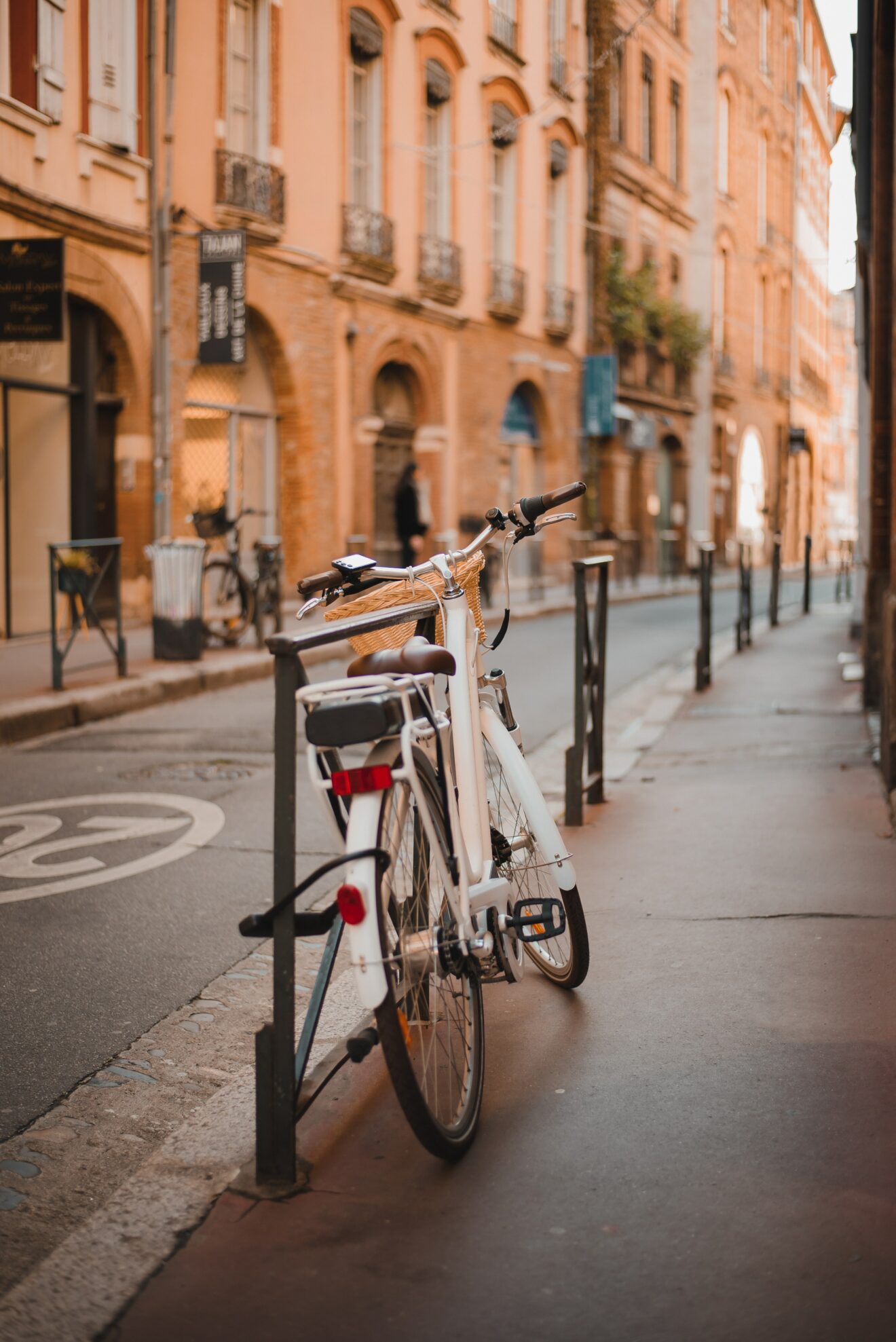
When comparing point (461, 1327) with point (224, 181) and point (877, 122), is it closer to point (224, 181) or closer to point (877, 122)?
point (877, 122)

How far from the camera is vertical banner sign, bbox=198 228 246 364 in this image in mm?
16703

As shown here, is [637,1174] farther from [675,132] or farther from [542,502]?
[675,132]

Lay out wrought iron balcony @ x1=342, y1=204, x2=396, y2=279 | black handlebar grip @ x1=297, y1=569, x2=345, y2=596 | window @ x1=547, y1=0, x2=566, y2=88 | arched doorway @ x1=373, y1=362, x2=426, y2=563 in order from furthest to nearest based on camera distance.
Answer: window @ x1=547, y1=0, x2=566, y2=88
arched doorway @ x1=373, y1=362, x2=426, y2=563
wrought iron balcony @ x1=342, y1=204, x2=396, y2=279
black handlebar grip @ x1=297, y1=569, x2=345, y2=596

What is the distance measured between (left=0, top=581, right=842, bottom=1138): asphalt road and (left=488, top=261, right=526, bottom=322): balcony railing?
53.3 ft

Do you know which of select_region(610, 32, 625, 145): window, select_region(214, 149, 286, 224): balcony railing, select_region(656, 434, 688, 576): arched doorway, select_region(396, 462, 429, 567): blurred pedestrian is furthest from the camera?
select_region(656, 434, 688, 576): arched doorway

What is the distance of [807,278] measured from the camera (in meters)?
53.4

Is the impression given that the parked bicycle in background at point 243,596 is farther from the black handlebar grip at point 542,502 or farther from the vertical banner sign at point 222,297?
the black handlebar grip at point 542,502

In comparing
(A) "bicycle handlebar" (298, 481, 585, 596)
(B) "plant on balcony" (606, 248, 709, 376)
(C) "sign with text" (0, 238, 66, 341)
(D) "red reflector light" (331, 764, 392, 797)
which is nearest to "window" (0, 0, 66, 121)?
(C) "sign with text" (0, 238, 66, 341)

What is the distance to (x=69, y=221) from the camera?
14648 mm

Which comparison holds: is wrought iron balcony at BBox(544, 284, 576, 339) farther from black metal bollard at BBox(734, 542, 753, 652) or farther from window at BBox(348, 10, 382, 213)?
black metal bollard at BBox(734, 542, 753, 652)

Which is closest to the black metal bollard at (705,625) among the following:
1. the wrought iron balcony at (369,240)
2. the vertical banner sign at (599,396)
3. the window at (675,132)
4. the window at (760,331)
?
the wrought iron balcony at (369,240)

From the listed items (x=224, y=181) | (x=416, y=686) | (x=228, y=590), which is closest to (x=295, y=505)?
(x=224, y=181)

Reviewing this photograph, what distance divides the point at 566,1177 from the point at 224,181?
53.4ft

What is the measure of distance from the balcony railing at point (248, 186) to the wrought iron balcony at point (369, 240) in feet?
5.78
